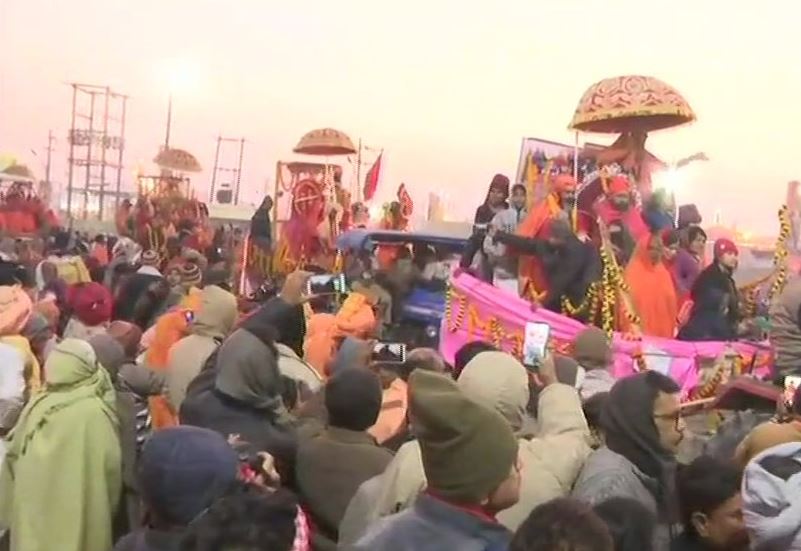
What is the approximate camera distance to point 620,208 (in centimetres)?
862

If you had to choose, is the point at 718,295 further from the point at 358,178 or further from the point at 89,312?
the point at 358,178

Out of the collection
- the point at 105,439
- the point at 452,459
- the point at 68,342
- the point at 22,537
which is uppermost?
the point at 452,459

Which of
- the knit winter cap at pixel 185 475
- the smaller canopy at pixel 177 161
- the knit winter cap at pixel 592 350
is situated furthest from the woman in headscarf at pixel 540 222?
the smaller canopy at pixel 177 161

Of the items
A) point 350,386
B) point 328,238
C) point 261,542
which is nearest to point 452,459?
point 261,542

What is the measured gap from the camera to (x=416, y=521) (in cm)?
252

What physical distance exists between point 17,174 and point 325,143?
9.74m

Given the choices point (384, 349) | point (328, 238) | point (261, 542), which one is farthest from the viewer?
point (328, 238)

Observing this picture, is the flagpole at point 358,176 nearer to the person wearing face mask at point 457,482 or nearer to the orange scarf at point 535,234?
the orange scarf at point 535,234

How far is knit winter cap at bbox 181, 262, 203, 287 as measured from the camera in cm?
887

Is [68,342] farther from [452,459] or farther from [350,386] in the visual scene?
[452,459]

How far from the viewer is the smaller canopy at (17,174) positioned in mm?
22578

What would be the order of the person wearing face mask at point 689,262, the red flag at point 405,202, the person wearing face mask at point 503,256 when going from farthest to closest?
1. the red flag at point 405,202
2. the person wearing face mask at point 503,256
3. the person wearing face mask at point 689,262

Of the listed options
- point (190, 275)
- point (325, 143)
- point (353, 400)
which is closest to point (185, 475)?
point (353, 400)

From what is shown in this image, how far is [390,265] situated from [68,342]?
20.8 feet
